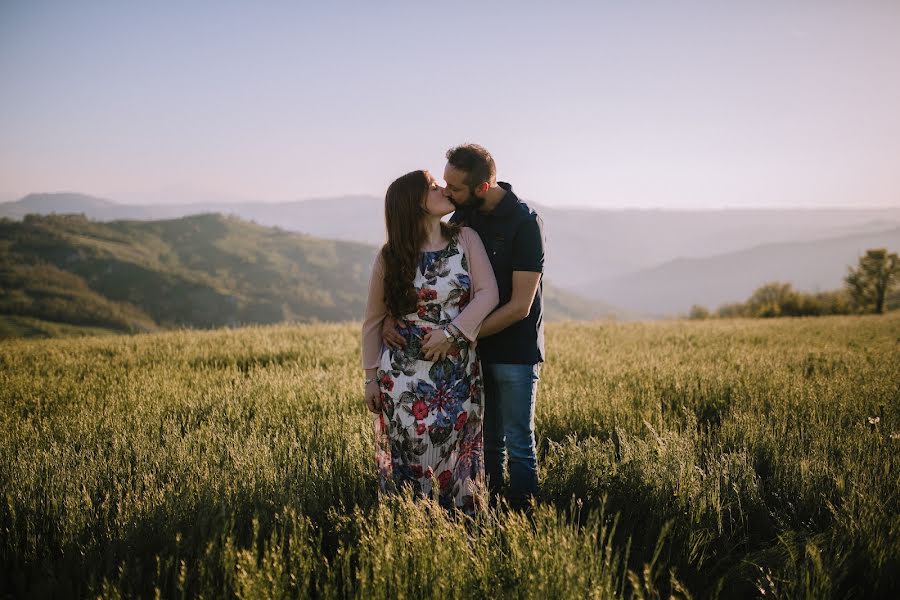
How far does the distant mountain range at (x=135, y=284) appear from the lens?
12094 centimetres

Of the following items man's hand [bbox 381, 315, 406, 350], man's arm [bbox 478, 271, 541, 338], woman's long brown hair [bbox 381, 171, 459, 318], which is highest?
woman's long brown hair [bbox 381, 171, 459, 318]

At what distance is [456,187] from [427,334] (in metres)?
0.95

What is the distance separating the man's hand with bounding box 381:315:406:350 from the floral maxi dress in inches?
1.7

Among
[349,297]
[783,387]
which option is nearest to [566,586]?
[783,387]

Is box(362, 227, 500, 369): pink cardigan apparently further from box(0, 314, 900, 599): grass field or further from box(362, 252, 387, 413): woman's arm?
box(0, 314, 900, 599): grass field

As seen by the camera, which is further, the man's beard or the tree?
the tree

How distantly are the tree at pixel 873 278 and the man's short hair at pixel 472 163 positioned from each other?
4183 centimetres

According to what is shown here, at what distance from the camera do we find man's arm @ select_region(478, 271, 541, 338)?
3.10 m

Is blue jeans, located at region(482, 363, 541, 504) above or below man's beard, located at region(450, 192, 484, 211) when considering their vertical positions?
below

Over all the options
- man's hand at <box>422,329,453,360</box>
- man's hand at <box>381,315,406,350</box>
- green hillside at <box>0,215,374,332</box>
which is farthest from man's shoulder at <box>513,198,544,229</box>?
green hillside at <box>0,215,374,332</box>

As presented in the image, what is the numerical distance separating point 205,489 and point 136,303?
527 ft

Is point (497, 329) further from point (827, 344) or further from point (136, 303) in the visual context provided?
point (136, 303)

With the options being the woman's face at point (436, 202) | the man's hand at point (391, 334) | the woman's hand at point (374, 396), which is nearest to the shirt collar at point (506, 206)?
the woman's face at point (436, 202)

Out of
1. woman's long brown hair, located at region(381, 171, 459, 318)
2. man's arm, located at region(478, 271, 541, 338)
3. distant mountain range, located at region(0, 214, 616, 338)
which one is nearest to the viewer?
woman's long brown hair, located at region(381, 171, 459, 318)
